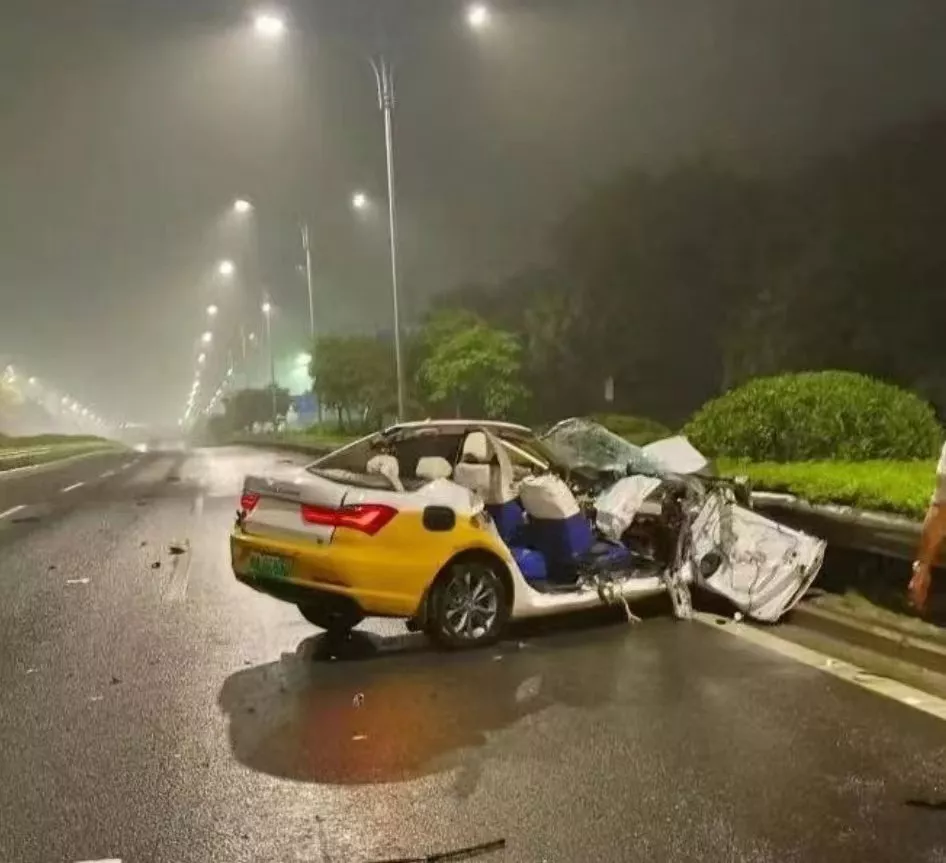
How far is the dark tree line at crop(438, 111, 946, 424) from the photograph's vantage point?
2731 centimetres

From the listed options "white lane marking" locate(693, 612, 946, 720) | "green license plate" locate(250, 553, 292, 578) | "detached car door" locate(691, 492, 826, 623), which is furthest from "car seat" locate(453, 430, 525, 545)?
"white lane marking" locate(693, 612, 946, 720)

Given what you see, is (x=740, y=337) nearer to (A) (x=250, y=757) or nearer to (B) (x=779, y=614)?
(B) (x=779, y=614)

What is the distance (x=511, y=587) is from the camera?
26.8 feet

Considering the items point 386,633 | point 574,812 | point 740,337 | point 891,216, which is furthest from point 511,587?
point 740,337

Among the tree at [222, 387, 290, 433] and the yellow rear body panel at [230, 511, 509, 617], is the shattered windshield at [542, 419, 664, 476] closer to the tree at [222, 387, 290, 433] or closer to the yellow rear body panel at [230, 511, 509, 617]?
the yellow rear body panel at [230, 511, 509, 617]

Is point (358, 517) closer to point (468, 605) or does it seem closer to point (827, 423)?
point (468, 605)

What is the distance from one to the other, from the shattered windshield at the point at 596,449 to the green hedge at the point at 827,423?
486 cm

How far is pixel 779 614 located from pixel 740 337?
80.9 feet

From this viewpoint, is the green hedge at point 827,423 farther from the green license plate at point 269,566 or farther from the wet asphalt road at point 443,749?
the green license plate at point 269,566

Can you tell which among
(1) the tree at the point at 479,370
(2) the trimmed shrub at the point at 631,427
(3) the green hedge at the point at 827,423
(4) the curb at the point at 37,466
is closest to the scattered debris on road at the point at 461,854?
(3) the green hedge at the point at 827,423

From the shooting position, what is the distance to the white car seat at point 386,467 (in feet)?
26.5

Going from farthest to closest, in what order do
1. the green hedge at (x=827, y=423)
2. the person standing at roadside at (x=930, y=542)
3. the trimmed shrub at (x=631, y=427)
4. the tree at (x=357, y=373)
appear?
the tree at (x=357, y=373) < the trimmed shrub at (x=631, y=427) < the green hedge at (x=827, y=423) < the person standing at roadside at (x=930, y=542)

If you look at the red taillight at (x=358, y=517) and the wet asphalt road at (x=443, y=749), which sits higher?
the red taillight at (x=358, y=517)

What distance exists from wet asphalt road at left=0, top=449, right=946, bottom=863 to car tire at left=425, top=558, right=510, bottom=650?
0.16 meters
